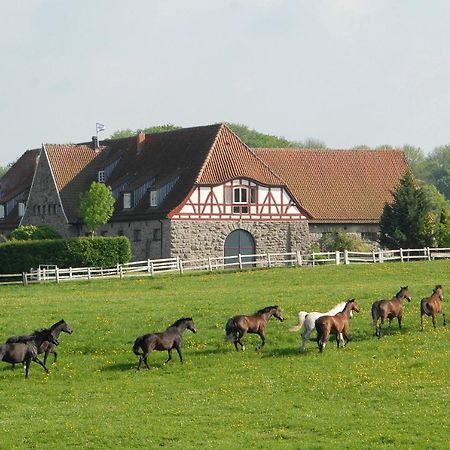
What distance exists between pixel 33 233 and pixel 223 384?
4798cm

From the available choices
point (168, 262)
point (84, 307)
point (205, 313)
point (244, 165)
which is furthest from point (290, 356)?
point (244, 165)

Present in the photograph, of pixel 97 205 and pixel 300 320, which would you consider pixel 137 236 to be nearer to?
pixel 97 205

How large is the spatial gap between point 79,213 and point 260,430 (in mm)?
56397

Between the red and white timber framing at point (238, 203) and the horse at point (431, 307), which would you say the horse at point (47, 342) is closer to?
the horse at point (431, 307)

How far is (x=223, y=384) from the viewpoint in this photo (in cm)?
3288

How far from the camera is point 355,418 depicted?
28047 mm

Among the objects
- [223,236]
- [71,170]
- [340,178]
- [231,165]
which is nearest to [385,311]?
[223,236]

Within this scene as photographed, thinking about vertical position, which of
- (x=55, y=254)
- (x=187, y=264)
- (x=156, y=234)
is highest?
(x=156, y=234)

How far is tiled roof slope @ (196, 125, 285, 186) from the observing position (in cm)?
7819

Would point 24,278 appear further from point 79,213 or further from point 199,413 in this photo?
point 199,413

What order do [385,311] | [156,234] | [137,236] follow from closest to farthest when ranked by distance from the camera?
[385,311]
[156,234]
[137,236]

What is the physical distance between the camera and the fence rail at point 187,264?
210 feet

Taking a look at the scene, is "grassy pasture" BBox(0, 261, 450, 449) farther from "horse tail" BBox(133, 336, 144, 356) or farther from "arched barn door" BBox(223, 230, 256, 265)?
"arched barn door" BBox(223, 230, 256, 265)

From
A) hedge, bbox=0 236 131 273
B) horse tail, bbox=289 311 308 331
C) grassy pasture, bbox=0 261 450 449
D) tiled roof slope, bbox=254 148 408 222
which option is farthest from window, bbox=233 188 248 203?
horse tail, bbox=289 311 308 331
